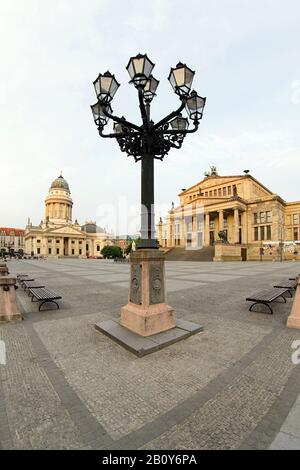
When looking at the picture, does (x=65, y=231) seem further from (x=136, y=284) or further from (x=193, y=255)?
(x=136, y=284)

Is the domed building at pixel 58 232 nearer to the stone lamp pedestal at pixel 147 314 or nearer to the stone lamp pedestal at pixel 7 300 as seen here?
the stone lamp pedestal at pixel 7 300

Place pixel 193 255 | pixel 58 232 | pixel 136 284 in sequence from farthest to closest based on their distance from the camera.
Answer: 1. pixel 58 232
2. pixel 193 255
3. pixel 136 284

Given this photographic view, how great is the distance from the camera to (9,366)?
353 cm

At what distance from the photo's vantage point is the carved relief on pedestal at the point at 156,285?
4680mm

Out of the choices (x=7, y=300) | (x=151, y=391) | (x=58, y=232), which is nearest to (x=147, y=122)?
(x=151, y=391)

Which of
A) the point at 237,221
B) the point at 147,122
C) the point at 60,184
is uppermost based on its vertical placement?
the point at 60,184

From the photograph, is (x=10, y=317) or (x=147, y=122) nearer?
(x=147, y=122)

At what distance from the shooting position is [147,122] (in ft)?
16.2

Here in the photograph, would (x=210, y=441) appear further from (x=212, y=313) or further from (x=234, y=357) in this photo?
(x=212, y=313)

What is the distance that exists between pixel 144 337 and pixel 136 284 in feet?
3.48

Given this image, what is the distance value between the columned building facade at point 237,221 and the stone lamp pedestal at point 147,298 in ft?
112

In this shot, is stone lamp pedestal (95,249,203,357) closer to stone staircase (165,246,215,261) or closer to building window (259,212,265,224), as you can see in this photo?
stone staircase (165,246,215,261)

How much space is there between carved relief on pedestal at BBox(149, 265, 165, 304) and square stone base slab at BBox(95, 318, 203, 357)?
683 mm
